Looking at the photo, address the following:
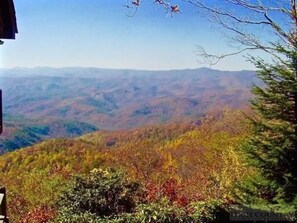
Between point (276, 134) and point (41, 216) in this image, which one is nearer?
point (276, 134)

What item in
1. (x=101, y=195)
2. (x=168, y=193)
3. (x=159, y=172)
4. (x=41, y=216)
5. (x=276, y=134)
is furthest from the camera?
(x=159, y=172)

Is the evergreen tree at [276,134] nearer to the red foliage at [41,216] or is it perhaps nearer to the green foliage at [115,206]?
the green foliage at [115,206]

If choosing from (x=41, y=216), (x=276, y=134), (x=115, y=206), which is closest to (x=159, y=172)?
(x=41, y=216)

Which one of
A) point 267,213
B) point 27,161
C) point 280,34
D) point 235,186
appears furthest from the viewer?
point 27,161

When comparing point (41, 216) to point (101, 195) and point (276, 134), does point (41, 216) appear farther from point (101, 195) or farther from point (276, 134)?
point (276, 134)

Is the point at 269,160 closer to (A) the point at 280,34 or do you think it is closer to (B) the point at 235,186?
(B) the point at 235,186

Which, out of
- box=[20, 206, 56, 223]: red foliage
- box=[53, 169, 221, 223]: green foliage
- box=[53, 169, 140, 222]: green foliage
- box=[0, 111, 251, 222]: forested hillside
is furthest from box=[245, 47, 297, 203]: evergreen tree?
box=[20, 206, 56, 223]: red foliage

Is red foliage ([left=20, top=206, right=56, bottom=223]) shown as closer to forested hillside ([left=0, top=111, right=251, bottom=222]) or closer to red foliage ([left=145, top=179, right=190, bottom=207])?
forested hillside ([left=0, top=111, right=251, bottom=222])

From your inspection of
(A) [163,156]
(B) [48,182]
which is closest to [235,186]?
(B) [48,182]

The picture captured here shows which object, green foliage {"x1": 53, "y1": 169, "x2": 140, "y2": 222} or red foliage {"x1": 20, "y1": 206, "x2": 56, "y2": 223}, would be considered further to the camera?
red foliage {"x1": 20, "y1": 206, "x2": 56, "y2": 223}

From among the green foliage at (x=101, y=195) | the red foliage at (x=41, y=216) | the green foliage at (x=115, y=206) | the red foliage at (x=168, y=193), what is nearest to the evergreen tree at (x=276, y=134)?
the green foliage at (x=115, y=206)

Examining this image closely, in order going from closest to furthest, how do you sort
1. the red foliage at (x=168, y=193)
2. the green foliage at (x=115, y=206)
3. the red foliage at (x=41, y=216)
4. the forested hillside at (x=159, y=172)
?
the green foliage at (x=115, y=206) → the red foliage at (x=168, y=193) → the red foliage at (x=41, y=216) → the forested hillside at (x=159, y=172)
